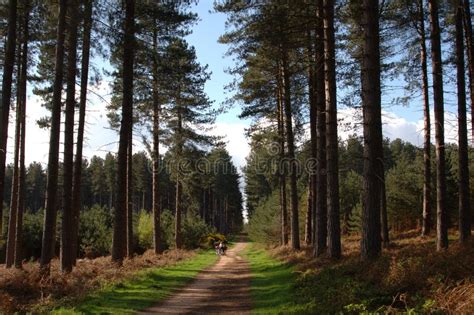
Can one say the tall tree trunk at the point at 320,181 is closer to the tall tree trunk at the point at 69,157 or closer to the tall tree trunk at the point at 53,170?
the tall tree trunk at the point at 69,157

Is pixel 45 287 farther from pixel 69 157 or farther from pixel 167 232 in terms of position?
pixel 167 232

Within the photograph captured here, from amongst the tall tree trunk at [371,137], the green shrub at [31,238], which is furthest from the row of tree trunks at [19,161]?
the green shrub at [31,238]

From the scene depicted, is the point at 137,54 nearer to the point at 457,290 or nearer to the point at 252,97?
the point at 252,97

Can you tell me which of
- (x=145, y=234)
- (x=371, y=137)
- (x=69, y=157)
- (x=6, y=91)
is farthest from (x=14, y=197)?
(x=145, y=234)

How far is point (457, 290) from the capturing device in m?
6.03

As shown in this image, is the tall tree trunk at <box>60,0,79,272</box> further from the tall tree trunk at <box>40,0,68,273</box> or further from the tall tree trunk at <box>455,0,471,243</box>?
the tall tree trunk at <box>455,0,471,243</box>

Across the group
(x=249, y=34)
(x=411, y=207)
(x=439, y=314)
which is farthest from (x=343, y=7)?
(x=411, y=207)

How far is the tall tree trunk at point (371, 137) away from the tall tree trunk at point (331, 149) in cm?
284

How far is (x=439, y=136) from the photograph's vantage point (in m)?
13.7

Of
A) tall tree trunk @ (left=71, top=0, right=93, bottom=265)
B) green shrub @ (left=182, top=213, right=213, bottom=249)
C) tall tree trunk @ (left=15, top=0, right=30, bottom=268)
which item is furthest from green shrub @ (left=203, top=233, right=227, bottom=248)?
tall tree trunk @ (left=71, top=0, right=93, bottom=265)

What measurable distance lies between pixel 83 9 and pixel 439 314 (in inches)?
549

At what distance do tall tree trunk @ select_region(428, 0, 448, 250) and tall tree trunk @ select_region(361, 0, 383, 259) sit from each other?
4.25 m

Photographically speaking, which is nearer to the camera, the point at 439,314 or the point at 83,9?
the point at 439,314

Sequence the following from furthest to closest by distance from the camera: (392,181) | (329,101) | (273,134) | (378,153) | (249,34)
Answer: (392,181), (273,134), (249,34), (329,101), (378,153)
